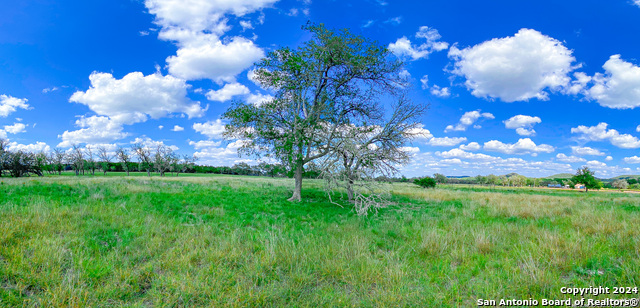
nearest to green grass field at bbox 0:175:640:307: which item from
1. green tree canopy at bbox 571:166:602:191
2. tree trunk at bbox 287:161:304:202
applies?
tree trunk at bbox 287:161:304:202

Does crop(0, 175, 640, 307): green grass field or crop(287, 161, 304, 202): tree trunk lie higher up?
crop(287, 161, 304, 202): tree trunk

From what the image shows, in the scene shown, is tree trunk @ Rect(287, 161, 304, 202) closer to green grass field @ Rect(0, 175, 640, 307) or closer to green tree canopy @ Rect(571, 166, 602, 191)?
green grass field @ Rect(0, 175, 640, 307)

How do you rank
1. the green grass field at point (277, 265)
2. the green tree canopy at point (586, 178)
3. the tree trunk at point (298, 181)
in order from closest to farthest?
the green grass field at point (277, 265) → the tree trunk at point (298, 181) → the green tree canopy at point (586, 178)

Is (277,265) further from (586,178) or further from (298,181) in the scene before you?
(586,178)

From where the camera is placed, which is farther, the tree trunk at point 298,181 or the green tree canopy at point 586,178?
the green tree canopy at point 586,178

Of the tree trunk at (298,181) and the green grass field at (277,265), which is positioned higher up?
the tree trunk at (298,181)

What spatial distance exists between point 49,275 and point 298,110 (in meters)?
15.1

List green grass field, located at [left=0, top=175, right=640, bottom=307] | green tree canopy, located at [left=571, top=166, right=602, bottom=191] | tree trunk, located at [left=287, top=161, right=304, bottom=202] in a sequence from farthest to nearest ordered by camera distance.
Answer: green tree canopy, located at [left=571, top=166, right=602, bottom=191] < tree trunk, located at [left=287, top=161, right=304, bottom=202] < green grass field, located at [left=0, top=175, right=640, bottom=307]

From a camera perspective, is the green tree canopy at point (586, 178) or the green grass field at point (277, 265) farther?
the green tree canopy at point (586, 178)

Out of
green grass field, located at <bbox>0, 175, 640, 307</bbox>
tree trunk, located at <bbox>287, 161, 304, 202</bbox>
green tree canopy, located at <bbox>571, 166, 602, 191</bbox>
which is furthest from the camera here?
green tree canopy, located at <bbox>571, 166, 602, 191</bbox>

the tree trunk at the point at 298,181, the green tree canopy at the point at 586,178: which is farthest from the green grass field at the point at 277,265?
the green tree canopy at the point at 586,178

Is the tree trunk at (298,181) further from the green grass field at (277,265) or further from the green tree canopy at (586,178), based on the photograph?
the green tree canopy at (586,178)

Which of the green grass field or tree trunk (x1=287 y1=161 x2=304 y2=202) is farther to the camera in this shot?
tree trunk (x1=287 y1=161 x2=304 y2=202)

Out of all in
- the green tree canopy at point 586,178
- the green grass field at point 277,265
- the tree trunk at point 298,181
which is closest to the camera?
the green grass field at point 277,265
